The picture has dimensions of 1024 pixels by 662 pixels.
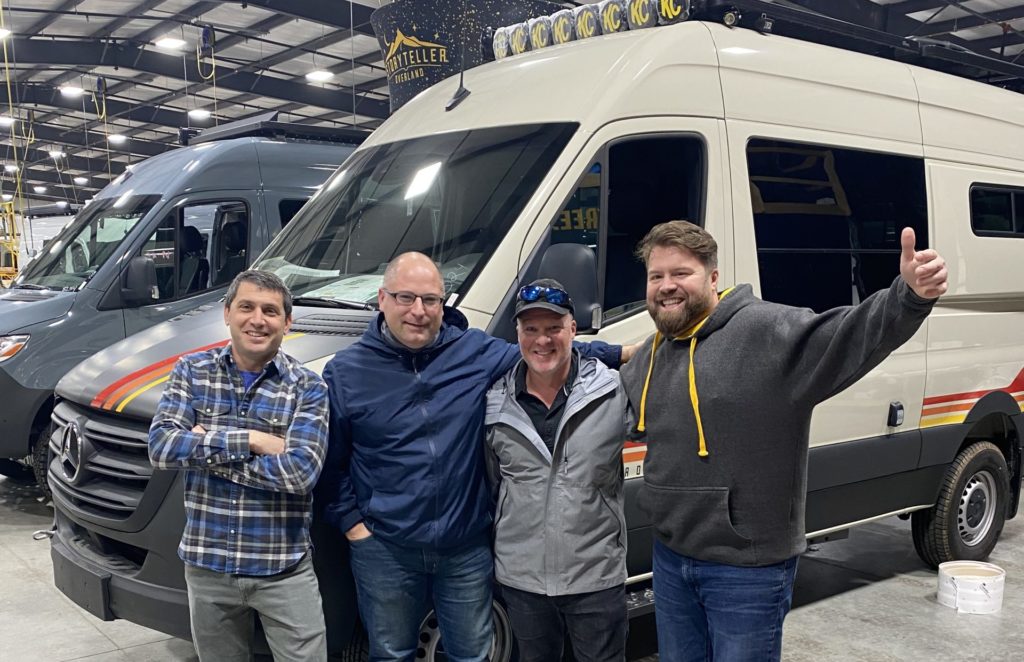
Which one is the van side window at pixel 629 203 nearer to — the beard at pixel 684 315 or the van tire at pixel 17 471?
the beard at pixel 684 315

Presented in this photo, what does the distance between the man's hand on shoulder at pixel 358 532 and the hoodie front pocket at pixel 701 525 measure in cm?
86

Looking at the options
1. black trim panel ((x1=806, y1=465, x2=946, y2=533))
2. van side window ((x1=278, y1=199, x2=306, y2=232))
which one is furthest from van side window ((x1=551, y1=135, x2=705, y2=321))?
van side window ((x1=278, y1=199, x2=306, y2=232))

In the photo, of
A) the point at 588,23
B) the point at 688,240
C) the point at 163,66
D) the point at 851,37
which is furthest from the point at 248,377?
the point at 163,66

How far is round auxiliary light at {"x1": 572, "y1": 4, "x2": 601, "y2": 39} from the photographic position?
439 cm

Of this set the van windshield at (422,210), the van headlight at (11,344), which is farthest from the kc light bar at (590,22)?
the van headlight at (11,344)

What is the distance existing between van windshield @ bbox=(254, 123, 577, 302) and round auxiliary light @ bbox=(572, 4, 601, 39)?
2.47ft

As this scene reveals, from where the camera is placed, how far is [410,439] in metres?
2.90

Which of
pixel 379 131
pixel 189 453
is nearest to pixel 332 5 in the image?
pixel 379 131

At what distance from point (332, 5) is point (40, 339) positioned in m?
9.25

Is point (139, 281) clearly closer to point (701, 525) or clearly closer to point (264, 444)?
point (264, 444)

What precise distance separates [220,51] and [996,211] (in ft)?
53.2

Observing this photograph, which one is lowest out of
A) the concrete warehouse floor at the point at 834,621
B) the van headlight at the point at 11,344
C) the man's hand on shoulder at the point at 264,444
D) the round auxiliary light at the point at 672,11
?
the concrete warehouse floor at the point at 834,621

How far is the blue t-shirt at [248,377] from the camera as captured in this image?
302cm

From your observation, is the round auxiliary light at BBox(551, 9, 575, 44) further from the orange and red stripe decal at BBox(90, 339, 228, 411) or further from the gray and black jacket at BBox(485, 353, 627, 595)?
the gray and black jacket at BBox(485, 353, 627, 595)
